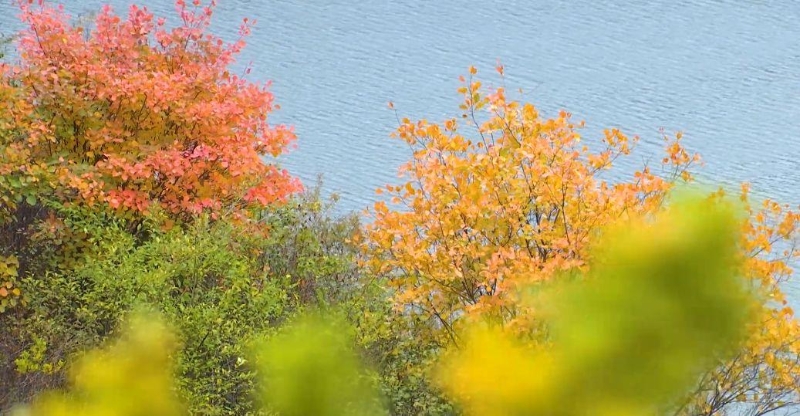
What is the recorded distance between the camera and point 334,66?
27.0 meters

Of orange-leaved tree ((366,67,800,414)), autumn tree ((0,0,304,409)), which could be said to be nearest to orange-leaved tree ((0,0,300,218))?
autumn tree ((0,0,304,409))

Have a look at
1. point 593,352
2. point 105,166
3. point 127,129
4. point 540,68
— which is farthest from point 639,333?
point 540,68

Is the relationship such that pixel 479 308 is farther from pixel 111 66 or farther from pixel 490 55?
pixel 490 55

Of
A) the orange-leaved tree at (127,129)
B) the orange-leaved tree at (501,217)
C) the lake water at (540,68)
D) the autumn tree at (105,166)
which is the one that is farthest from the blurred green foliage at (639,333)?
the lake water at (540,68)

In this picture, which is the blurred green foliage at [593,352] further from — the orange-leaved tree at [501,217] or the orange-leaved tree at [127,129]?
the orange-leaved tree at [127,129]

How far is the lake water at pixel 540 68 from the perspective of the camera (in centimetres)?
2258

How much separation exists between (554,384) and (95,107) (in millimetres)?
9196

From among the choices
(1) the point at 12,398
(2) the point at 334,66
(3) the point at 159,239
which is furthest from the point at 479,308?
(2) the point at 334,66

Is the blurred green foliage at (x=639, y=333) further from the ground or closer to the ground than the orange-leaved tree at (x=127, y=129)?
closer to the ground

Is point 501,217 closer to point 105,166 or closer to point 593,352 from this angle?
point 105,166

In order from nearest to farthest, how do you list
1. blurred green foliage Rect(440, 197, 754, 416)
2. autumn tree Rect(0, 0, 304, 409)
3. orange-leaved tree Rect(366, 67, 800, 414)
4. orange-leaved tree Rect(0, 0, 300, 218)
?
1. blurred green foliage Rect(440, 197, 754, 416)
2. orange-leaved tree Rect(366, 67, 800, 414)
3. autumn tree Rect(0, 0, 304, 409)
4. orange-leaved tree Rect(0, 0, 300, 218)

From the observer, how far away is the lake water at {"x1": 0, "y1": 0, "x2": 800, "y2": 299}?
74.1ft

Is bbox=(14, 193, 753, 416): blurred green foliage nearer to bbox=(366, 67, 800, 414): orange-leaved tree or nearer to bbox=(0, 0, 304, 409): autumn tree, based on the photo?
bbox=(366, 67, 800, 414): orange-leaved tree

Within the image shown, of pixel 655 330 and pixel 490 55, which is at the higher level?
pixel 490 55
